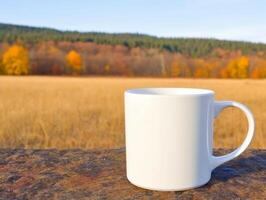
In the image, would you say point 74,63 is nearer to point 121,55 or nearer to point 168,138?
point 121,55

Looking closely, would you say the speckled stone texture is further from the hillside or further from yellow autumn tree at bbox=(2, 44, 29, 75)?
the hillside

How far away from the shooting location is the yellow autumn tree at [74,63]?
41.8 meters

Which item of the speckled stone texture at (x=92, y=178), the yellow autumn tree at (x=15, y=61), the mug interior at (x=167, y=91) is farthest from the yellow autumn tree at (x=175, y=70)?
the mug interior at (x=167, y=91)

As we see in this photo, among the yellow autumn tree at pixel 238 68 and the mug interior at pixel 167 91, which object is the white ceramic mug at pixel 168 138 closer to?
the mug interior at pixel 167 91

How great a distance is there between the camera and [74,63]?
138ft

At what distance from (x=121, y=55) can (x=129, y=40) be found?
12.5ft

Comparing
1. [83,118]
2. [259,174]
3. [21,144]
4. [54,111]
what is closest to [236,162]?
[259,174]

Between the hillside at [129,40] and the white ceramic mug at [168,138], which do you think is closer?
the white ceramic mug at [168,138]

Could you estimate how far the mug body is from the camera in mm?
675

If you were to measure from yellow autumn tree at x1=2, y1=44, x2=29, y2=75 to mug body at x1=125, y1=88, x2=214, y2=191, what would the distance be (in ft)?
124

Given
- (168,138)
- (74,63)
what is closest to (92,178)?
(168,138)

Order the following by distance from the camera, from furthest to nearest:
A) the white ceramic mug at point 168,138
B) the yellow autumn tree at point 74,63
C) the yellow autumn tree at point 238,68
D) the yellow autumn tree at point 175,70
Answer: the yellow autumn tree at point 74,63, the yellow autumn tree at point 175,70, the yellow autumn tree at point 238,68, the white ceramic mug at point 168,138

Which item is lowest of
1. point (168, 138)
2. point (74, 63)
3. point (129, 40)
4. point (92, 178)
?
point (74, 63)

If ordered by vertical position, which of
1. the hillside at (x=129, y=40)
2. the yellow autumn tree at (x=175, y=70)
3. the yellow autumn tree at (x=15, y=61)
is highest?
the hillside at (x=129, y=40)
